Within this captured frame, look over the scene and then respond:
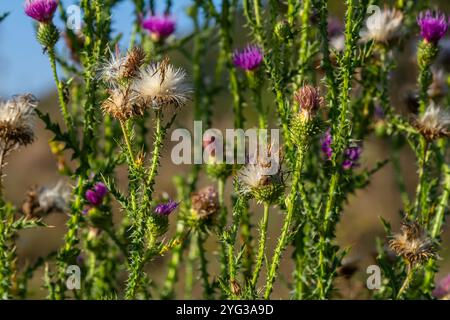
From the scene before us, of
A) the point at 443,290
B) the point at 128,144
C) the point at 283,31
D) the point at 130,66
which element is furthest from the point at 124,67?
the point at 443,290

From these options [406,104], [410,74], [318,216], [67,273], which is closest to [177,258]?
[67,273]

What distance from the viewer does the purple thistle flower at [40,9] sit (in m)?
2.08

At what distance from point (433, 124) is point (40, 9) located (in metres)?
1.20

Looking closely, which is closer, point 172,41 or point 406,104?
point 406,104

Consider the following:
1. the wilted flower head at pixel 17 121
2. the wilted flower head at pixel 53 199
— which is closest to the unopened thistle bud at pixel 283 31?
the wilted flower head at pixel 17 121

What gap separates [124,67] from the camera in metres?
1.72

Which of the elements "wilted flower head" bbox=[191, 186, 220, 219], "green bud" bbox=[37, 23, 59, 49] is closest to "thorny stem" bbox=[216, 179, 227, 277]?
"wilted flower head" bbox=[191, 186, 220, 219]

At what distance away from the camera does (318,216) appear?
6.64ft

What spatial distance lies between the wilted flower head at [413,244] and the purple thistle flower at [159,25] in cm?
135

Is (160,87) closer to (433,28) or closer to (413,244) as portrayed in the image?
(413,244)

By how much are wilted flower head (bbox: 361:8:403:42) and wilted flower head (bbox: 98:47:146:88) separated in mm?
1035
